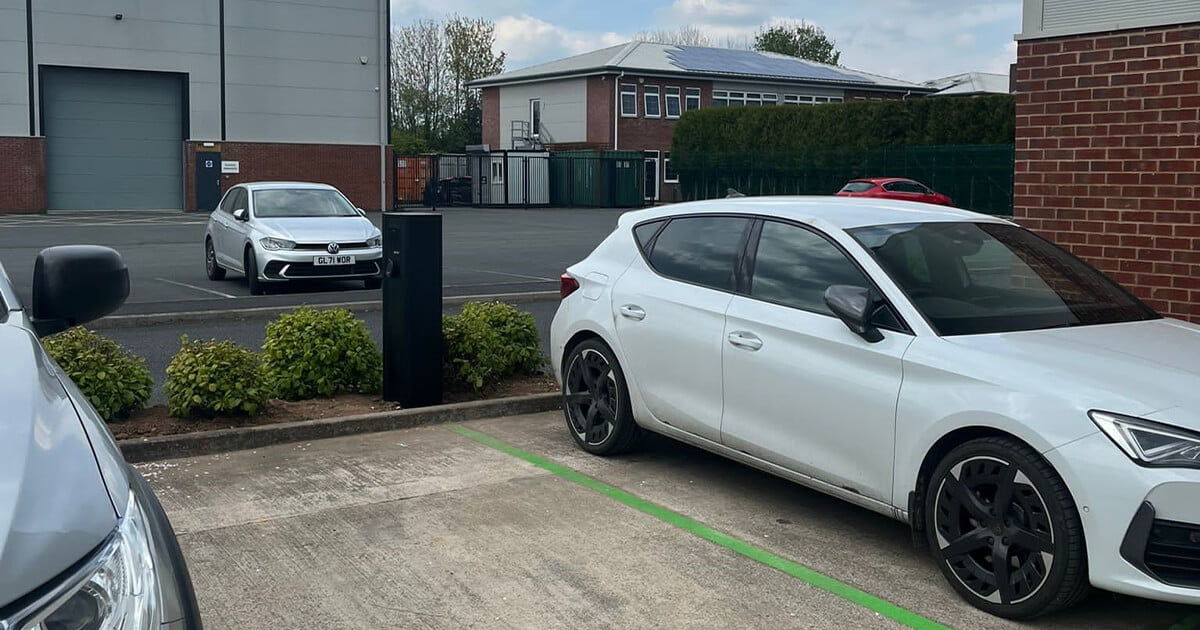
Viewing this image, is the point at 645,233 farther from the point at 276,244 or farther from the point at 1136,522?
the point at 276,244

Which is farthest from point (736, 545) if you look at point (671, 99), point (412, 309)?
point (671, 99)

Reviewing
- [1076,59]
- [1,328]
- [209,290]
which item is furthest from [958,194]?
[1,328]

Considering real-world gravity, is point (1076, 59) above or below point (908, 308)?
above

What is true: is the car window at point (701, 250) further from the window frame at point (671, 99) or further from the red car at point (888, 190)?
the window frame at point (671, 99)

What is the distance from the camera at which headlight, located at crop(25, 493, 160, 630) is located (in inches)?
76.5

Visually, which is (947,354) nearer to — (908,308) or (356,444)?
(908,308)

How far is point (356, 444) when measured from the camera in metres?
7.17

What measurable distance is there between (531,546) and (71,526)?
3359 millimetres

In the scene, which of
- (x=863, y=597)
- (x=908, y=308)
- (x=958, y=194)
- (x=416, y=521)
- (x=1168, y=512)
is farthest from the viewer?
(x=958, y=194)

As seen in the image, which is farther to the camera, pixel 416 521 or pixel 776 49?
pixel 776 49

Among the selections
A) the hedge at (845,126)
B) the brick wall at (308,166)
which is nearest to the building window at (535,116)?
the hedge at (845,126)

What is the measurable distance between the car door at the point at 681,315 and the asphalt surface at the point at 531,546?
462 mm

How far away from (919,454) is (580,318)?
260cm

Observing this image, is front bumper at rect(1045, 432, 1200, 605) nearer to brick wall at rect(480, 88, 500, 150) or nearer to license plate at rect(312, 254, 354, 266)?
license plate at rect(312, 254, 354, 266)
